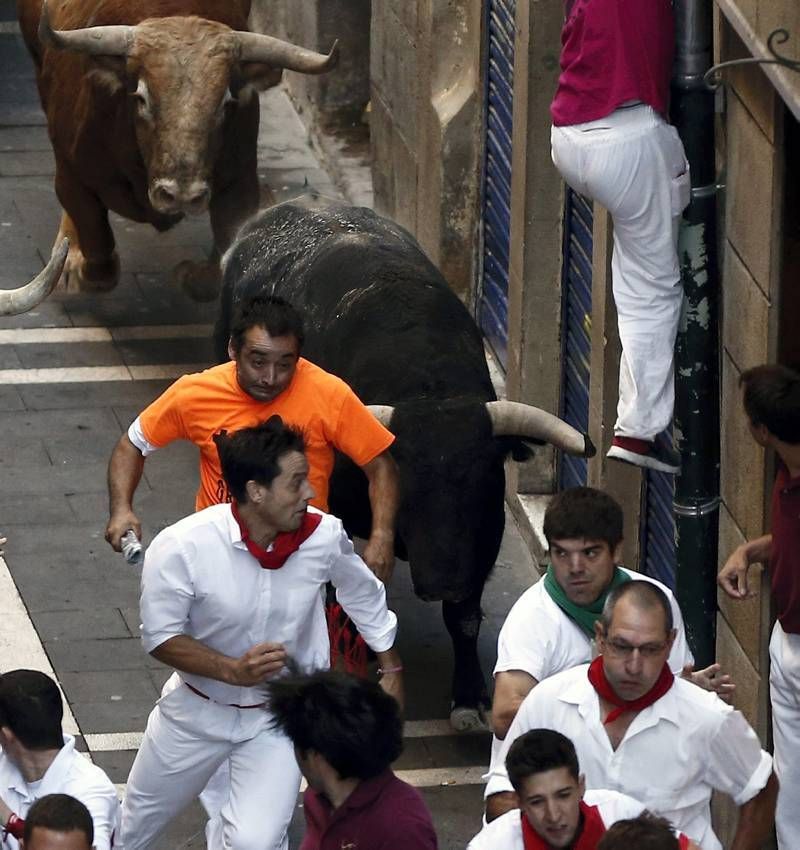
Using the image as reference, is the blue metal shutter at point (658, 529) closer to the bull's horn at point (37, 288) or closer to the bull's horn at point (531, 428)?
the bull's horn at point (531, 428)

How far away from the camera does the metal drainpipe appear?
849cm

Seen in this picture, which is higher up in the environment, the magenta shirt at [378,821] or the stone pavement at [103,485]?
the magenta shirt at [378,821]

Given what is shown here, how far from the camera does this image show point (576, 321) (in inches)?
465

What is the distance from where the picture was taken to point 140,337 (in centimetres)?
1449

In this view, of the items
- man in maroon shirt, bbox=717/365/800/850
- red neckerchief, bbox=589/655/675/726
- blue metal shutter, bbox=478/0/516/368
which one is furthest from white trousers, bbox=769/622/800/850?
blue metal shutter, bbox=478/0/516/368

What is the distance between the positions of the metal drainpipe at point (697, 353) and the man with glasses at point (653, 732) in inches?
82.9

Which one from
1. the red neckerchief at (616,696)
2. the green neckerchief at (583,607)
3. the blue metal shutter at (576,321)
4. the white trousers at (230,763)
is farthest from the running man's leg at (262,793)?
the blue metal shutter at (576,321)

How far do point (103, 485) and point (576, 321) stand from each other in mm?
2669

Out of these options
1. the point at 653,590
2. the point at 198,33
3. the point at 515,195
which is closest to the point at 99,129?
the point at 198,33

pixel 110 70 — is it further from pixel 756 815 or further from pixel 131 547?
pixel 756 815

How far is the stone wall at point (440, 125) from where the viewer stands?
1391 cm

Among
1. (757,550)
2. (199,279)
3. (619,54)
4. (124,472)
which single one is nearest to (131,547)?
(124,472)

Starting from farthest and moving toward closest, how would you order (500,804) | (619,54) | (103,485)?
(103,485)
(619,54)
(500,804)

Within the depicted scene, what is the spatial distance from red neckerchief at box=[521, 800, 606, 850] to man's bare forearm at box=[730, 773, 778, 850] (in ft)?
2.50
